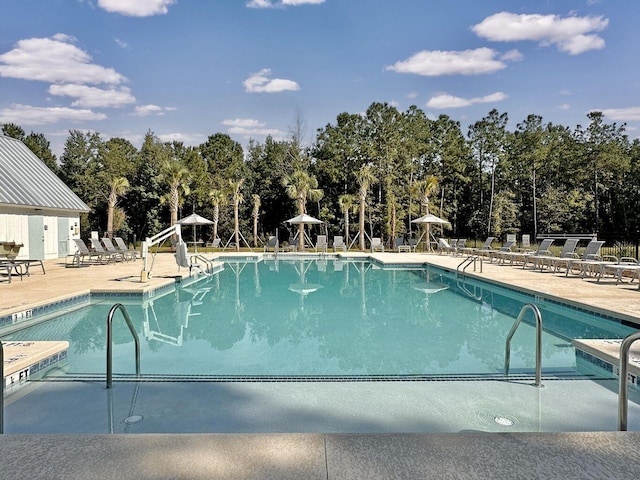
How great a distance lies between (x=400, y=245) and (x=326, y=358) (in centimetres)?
1714

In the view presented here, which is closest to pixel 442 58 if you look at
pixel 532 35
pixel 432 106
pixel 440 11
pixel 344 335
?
pixel 432 106

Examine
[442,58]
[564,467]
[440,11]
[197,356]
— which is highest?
[442,58]

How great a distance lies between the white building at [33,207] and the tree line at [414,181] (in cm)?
724

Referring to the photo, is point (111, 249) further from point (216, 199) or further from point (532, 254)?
point (532, 254)

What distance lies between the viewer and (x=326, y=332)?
21.2 ft

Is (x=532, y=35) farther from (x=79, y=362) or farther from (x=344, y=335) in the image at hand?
(x=79, y=362)

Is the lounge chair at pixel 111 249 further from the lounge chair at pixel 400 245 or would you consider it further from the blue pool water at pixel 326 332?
the lounge chair at pixel 400 245

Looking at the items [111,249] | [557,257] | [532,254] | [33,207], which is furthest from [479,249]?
[33,207]

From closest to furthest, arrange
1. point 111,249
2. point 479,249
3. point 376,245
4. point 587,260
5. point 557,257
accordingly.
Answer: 1. point 587,260
2. point 557,257
3. point 111,249
4. point 479,249
5. point 376,245

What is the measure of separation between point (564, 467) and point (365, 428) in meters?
1.41

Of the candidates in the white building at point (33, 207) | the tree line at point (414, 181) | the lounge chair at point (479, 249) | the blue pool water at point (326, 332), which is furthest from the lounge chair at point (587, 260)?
the white building at point (33, 207)

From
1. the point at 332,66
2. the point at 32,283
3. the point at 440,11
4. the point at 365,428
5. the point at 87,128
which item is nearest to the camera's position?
the point at 365,428

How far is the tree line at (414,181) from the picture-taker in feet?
88.5

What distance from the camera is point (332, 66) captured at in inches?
833
